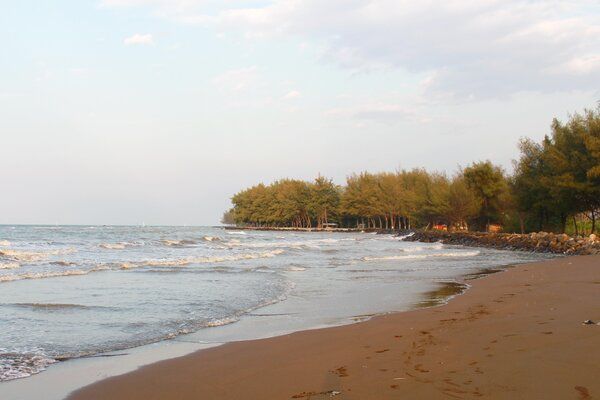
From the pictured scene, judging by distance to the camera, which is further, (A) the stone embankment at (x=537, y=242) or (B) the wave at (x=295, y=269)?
(A) the stone embankment at (x=537, y=242)

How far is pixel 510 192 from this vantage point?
4309cm

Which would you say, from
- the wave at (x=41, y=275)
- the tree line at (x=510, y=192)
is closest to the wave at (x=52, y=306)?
the wave at (x=41, y=275)

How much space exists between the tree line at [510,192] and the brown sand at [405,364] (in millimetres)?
30098

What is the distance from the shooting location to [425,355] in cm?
564

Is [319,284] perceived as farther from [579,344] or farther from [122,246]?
[122,246]

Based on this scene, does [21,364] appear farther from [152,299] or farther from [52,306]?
[152,299]

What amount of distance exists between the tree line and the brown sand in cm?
3010

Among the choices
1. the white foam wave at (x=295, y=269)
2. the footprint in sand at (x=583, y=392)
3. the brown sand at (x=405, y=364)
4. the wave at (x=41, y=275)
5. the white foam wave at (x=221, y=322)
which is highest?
the wave at (x=41, y=275)

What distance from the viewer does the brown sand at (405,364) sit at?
4406 millimetres

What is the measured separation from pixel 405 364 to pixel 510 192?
134ft

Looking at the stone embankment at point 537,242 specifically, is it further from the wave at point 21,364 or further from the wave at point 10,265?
the wave at point 21,364

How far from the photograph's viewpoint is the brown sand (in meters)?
4.41

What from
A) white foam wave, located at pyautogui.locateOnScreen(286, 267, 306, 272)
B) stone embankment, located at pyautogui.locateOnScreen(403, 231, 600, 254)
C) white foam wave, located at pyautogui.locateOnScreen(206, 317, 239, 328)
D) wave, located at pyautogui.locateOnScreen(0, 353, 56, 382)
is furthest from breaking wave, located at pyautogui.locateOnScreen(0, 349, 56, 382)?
stone embankment, located at pyautogui.locateOnScreen(403, 231, 600, 254)

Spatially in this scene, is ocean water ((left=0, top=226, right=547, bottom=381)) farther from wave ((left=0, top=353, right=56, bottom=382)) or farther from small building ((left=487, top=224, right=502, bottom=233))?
small building ((left=487, top=224, right=502, bottom=233))
